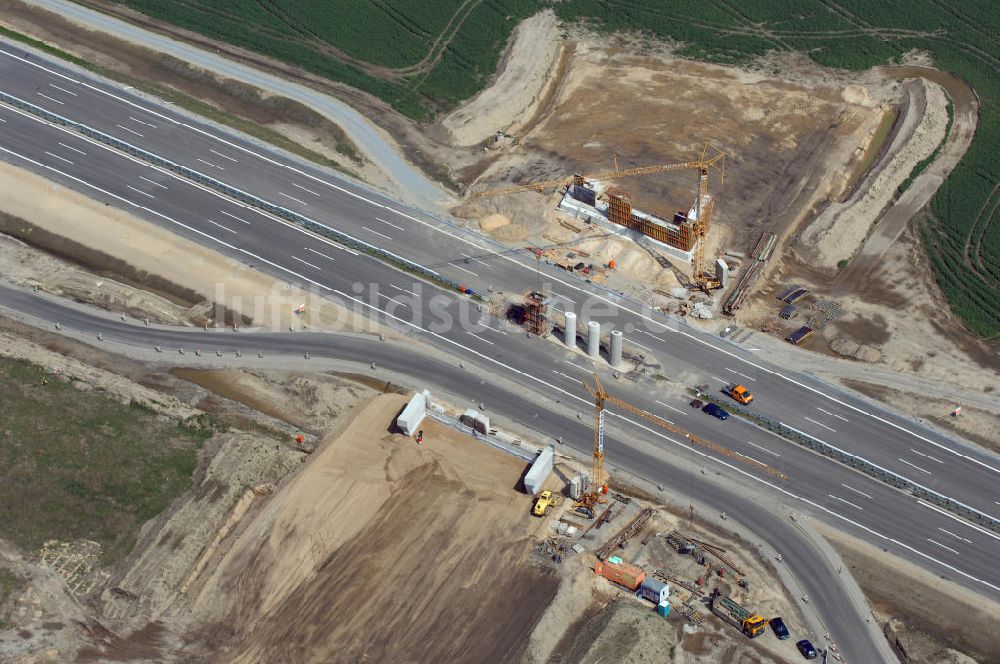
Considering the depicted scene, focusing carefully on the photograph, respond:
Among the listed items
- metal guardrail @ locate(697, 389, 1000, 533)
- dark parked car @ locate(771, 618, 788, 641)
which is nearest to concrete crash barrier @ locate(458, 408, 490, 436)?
metal guardrail @ locate(697, 389, 1000, 533)

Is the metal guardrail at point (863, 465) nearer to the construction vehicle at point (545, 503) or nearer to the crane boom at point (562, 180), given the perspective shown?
the construction vehicle at point (545, 503)

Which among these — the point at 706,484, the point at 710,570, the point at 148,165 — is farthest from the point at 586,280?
the point at 148,165

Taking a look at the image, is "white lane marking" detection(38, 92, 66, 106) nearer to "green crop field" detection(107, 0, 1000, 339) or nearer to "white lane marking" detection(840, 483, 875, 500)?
"green crop field" detection(107, 0, 1000, 339)

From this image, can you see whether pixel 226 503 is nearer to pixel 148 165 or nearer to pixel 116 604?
pixel 116 604

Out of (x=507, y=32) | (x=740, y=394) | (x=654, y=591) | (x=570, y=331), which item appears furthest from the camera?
(x=507, y=32)

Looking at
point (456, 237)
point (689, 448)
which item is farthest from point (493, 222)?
point (689, 448)

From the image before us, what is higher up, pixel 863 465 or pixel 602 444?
pixel 863 465

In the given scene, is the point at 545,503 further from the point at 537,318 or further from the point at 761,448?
the point at 537,318
